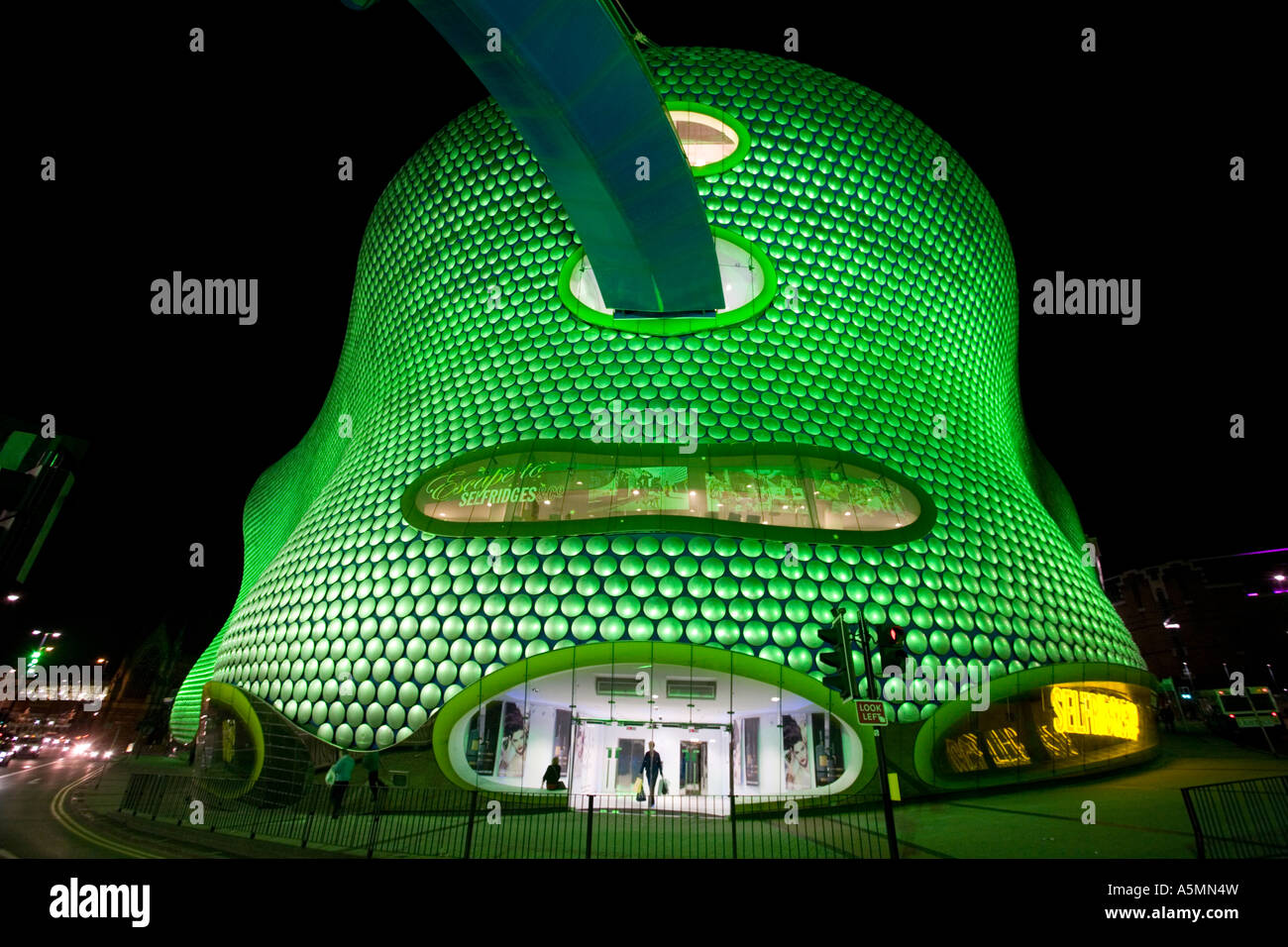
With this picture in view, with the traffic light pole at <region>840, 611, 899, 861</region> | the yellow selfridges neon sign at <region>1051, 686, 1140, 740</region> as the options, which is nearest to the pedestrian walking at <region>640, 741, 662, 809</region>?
the traffic light pole at <region>840, 611, 899, 861</region>

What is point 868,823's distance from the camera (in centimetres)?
982

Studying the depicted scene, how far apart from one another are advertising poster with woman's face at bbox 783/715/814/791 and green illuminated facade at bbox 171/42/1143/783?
1.36 metres

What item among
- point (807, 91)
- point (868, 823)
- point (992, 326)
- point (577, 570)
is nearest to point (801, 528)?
point (577, 570)

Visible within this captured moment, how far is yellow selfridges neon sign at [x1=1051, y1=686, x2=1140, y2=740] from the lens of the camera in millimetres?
13190

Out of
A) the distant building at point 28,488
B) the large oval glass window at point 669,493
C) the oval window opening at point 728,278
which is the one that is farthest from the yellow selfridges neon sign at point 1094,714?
the distant building at point 28,488

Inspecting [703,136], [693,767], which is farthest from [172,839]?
[703,136]

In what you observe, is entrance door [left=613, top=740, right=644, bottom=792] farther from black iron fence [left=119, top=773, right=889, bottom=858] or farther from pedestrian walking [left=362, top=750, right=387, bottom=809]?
pedestrian walking [left=362, top=750, right=387, bottom=809]

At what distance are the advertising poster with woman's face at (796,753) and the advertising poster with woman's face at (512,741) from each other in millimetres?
4397

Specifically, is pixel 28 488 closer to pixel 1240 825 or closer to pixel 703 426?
pixel 703 426

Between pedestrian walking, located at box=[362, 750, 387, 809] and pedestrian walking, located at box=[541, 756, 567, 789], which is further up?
pedestrian walking, located at box=[362, 750, 387, 809]

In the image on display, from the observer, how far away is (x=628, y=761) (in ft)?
42.6

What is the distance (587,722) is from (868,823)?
5.02 metres

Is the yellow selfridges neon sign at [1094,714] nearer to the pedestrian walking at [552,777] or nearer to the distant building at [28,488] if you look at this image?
the pedestrian walking at [552,777]

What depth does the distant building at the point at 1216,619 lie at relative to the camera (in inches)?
1797
